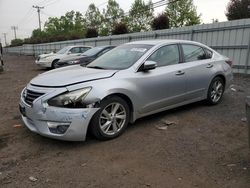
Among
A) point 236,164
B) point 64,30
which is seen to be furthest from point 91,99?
point 64,30

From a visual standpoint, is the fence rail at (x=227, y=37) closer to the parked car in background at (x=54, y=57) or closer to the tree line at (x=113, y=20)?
the parked car in background at (x=54, y=57)

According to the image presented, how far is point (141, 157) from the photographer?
→ 393cm

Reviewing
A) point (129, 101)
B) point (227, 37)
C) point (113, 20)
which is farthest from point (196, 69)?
point (113, 20)

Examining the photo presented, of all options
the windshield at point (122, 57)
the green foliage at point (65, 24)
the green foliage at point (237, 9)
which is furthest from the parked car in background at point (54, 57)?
the green foliage at point (65, 24)

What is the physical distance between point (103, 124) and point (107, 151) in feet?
1.54

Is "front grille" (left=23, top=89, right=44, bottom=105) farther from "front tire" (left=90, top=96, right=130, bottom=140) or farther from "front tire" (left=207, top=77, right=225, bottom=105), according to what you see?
"front tire" (left=207, top=77, right=225, bottom=105)

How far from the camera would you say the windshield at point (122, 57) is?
5.07 metres

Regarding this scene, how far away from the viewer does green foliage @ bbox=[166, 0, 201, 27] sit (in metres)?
51.5

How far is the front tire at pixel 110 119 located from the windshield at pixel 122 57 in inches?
28.6

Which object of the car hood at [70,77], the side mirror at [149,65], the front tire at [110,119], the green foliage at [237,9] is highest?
the green foliage at [237,9]

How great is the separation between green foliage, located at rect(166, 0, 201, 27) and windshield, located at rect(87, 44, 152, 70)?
47.8m

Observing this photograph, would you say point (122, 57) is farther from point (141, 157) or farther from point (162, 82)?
point (141, 157)

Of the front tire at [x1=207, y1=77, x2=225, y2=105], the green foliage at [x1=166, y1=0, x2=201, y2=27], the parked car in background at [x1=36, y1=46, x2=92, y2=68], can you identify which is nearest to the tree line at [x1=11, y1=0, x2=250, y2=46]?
the green foliage at [x1=166, y1=0, x2=201, y2=27]

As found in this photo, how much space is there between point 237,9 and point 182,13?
111ft
